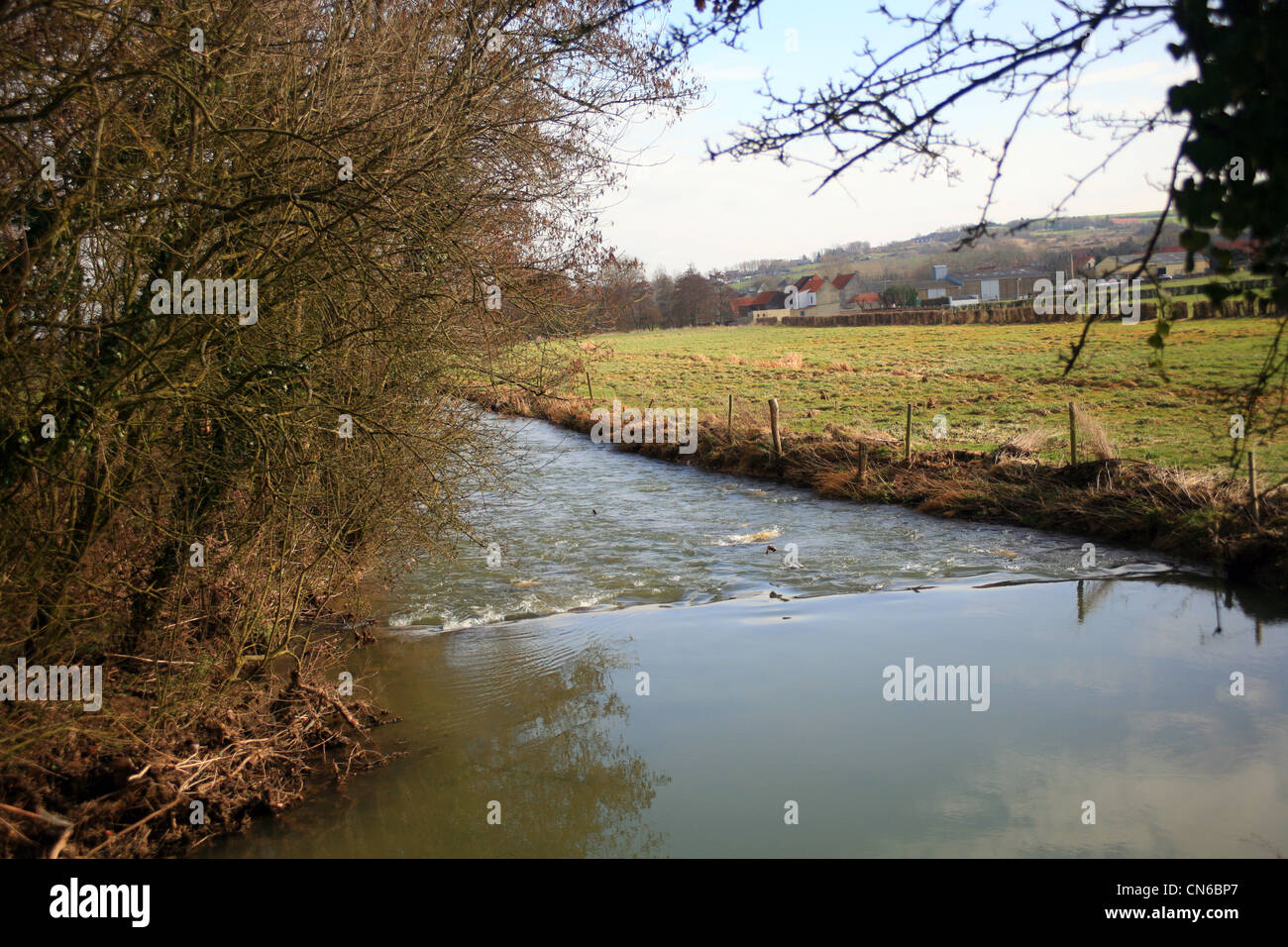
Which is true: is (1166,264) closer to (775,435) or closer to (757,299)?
(775,435)

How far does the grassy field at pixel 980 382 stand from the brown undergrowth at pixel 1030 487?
0.81 meters

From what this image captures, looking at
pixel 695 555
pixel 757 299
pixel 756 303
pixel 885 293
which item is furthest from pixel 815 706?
pixel 757 299

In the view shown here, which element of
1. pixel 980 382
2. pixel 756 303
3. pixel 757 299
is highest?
pixel 757 299

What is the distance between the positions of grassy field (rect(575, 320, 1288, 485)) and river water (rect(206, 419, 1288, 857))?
3.26 metres

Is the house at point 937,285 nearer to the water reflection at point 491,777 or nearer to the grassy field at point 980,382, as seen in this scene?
the grassy field at point 980,382

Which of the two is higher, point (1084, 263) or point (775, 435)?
point (1084, 263)

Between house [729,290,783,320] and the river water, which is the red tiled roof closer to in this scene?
house [729,290,783,320]

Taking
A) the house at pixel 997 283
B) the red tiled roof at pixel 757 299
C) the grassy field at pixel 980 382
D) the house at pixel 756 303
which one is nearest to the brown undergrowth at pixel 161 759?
the grassy field at pixel 980 382

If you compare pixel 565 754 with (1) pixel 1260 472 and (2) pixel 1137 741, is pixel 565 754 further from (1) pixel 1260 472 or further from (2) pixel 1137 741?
(1) pixel 1260 472

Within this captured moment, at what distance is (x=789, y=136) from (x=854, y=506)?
16296 mm

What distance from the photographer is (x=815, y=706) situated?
9.71m

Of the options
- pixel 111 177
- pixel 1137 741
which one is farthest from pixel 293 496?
pixel 1137 741

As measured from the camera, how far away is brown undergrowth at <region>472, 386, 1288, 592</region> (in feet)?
44.0

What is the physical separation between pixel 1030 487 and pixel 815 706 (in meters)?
10.3
